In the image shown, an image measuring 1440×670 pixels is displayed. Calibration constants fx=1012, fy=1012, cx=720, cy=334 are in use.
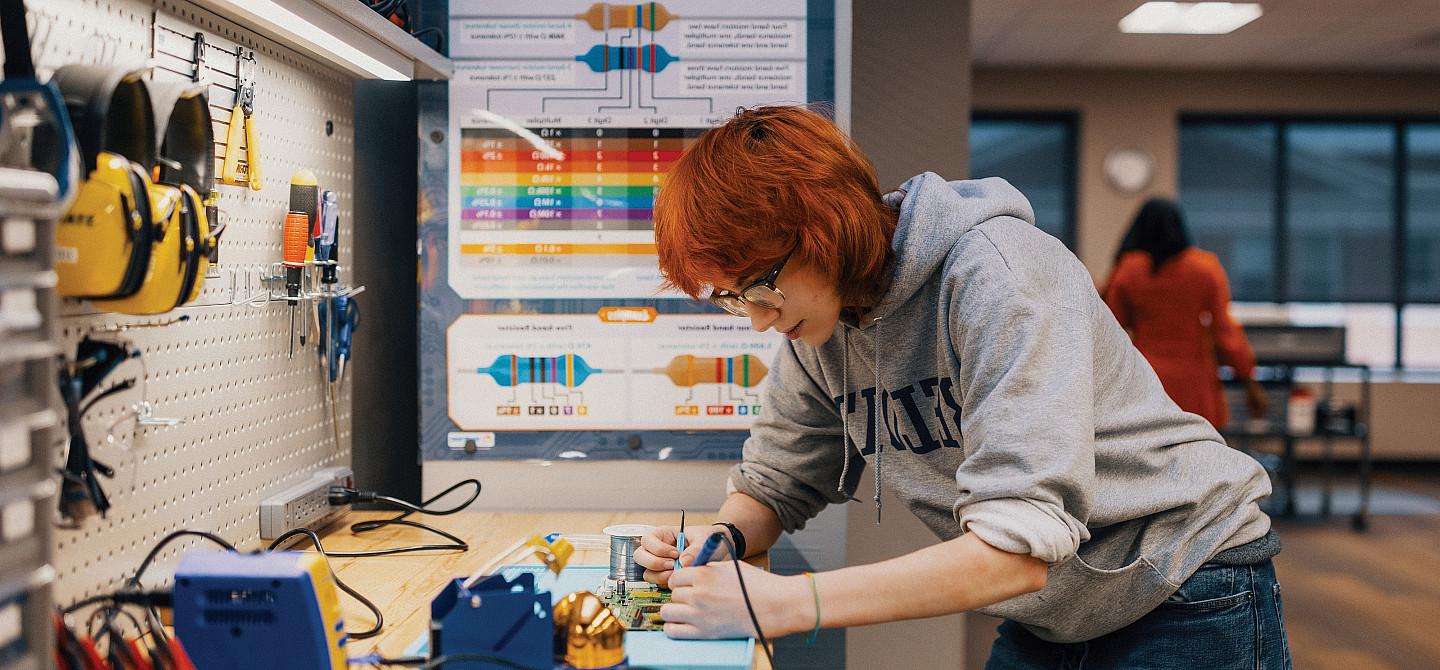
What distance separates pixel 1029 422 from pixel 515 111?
109 centimetres

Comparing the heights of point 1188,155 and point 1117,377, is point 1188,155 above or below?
above

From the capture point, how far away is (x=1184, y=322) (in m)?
3.96

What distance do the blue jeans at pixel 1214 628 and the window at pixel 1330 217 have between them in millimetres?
6482

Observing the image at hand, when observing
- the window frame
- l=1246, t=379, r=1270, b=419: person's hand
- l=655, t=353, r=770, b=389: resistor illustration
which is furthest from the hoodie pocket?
the window frame

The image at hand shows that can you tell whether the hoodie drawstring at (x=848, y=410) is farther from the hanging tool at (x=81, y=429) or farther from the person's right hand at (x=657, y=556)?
the hanging tool at (x=81, y=429)

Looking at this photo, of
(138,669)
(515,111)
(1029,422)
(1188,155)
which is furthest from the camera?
(1188,155)

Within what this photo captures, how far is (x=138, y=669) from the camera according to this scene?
806mm

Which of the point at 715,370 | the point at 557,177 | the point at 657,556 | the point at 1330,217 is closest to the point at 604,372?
the point at 715,370

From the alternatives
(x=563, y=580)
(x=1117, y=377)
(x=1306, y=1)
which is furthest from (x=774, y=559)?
(x=1306, y=1)

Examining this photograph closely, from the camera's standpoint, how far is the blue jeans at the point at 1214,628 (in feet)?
3.75

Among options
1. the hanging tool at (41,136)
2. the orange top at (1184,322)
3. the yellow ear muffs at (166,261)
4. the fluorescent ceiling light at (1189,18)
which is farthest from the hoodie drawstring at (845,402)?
the fluorescent ceiling light at (1189,18)

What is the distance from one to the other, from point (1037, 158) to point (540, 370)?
605 cm

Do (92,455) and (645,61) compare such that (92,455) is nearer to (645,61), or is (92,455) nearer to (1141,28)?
(645,61)

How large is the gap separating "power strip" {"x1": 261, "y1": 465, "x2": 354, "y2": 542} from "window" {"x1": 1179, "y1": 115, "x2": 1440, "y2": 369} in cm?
676
